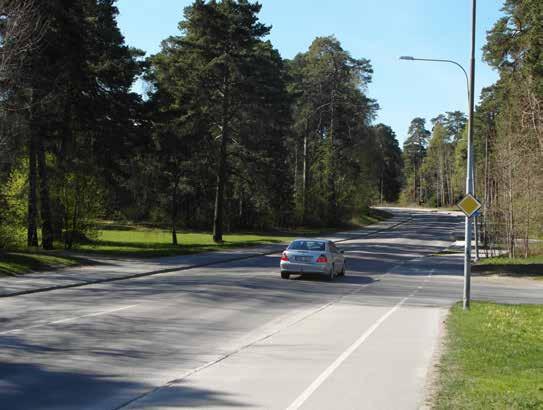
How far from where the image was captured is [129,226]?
67375mm

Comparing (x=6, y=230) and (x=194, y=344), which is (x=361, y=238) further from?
(x=194, y=344)

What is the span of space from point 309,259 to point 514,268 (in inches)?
578

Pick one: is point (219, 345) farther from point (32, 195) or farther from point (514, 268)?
point (514, 268)

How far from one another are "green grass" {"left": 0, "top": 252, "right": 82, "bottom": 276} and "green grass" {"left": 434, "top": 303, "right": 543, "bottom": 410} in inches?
608

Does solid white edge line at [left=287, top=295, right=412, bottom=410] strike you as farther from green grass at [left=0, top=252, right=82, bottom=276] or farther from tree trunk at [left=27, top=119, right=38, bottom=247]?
tree trunk at [left=27, top=119, right=38, bottom=247]

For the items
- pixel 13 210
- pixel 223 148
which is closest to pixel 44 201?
pixel 13 210

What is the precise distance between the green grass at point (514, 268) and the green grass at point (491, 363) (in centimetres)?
1808

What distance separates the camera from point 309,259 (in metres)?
24.8

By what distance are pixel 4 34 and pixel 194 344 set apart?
17615mm

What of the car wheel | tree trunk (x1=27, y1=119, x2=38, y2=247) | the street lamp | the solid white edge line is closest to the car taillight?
the car wheel

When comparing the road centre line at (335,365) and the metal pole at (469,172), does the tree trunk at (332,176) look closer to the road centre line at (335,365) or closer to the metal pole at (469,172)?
the metal pole at (469,172)

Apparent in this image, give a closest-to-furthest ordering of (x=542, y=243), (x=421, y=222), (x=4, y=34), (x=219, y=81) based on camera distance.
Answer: (x=4, y=34) → (x=542, y=243) → (x=219, y=81) → (x=421, y=222)

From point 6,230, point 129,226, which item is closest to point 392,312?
point 6,230

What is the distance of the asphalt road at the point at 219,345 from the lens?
7742mm
